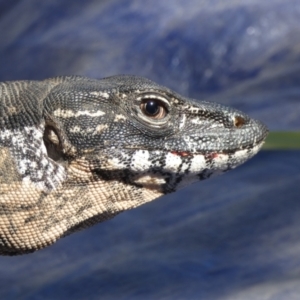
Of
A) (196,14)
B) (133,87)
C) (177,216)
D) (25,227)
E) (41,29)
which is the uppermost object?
(41,29)

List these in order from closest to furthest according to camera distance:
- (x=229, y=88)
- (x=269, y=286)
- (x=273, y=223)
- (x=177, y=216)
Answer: (x=269, y=286) < (x=273, y=223) < (x=177, y=216) < (x=229, y=88)

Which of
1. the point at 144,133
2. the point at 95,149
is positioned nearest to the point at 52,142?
the point at 95,149

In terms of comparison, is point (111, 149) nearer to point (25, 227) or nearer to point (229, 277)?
point (25, 227)

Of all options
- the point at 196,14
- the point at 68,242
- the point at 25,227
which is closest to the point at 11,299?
the point at 68,242

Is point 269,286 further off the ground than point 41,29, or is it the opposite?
point 41,29

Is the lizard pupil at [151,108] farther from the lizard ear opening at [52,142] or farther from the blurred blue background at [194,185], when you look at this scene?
the blurred blue background at [194,185]

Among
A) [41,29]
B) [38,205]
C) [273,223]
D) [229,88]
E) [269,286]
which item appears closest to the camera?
[38,205]
